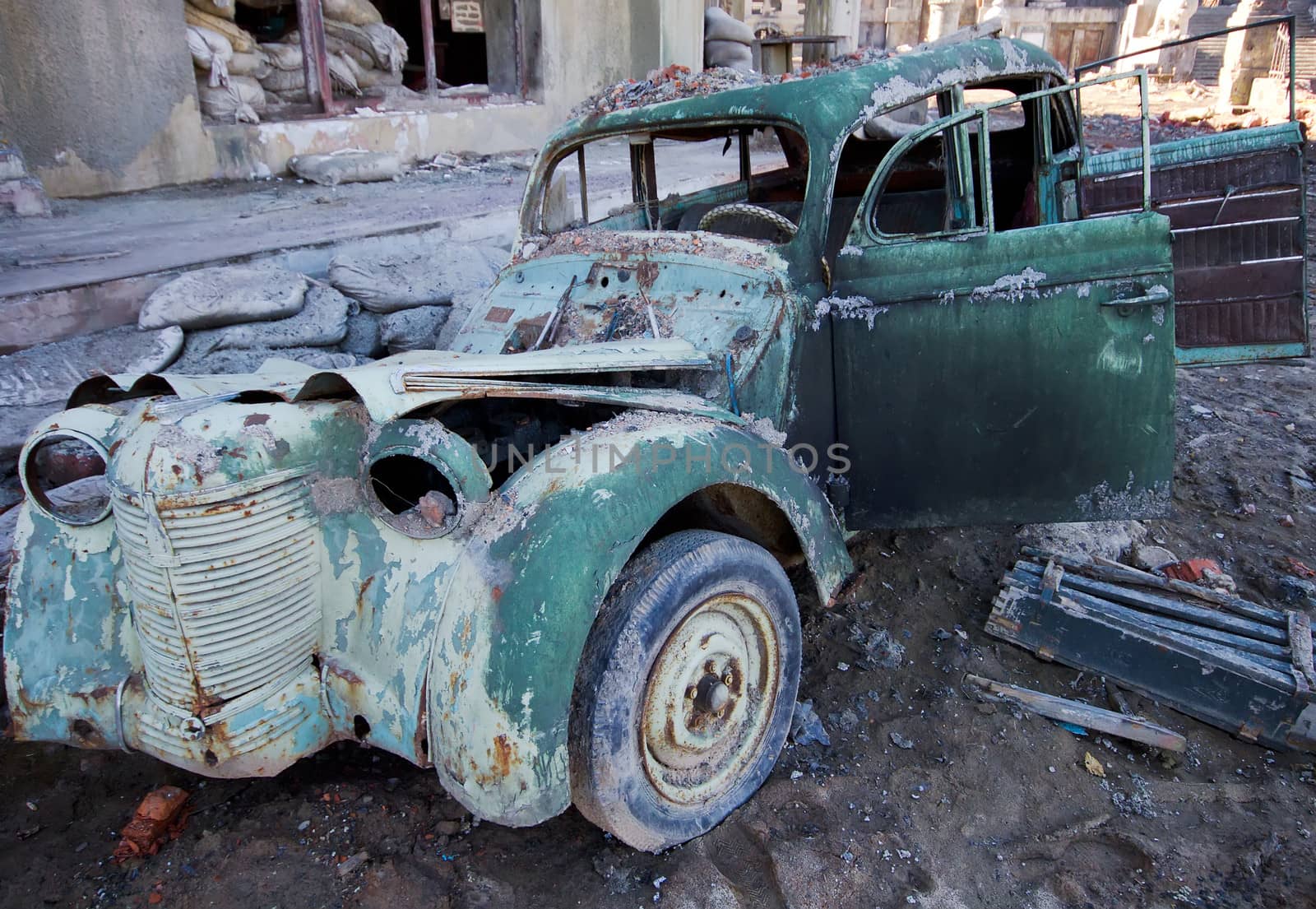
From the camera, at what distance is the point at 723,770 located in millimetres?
2336

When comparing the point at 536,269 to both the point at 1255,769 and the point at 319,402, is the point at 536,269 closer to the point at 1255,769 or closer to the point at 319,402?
the point at 319,402

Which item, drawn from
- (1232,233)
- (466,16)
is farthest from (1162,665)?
(466,16)

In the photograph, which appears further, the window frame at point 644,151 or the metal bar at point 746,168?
the metal bar at point 746,168

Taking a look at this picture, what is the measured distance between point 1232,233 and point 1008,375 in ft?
4.63

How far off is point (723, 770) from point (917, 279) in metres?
1.62

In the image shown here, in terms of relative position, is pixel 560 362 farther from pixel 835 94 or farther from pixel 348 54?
pixel 348 54

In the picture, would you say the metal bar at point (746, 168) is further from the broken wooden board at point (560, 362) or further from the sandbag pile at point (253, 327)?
the broken wooden board at point (560, 362)

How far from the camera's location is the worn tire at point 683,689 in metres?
1.98

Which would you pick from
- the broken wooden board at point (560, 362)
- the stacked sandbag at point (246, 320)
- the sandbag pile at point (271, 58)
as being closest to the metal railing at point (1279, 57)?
the sandbag pile at point (271, 58)

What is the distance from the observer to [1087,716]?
2.67 meters

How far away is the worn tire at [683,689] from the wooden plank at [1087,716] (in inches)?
Answer: 31.0

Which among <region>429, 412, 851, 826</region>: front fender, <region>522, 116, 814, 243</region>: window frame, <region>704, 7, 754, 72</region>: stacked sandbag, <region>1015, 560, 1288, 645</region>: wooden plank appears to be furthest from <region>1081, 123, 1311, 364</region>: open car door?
<region>704, 7, 754, 72</region>: stacked sandbag

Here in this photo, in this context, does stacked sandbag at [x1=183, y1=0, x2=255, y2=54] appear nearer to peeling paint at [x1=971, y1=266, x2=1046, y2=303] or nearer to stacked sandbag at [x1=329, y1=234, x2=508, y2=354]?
stacked sandbag at [x1=329, y1=234, x2=508, y2=354]

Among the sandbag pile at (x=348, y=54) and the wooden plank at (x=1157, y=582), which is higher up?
the sandbag pile at (x=348, y=54)
